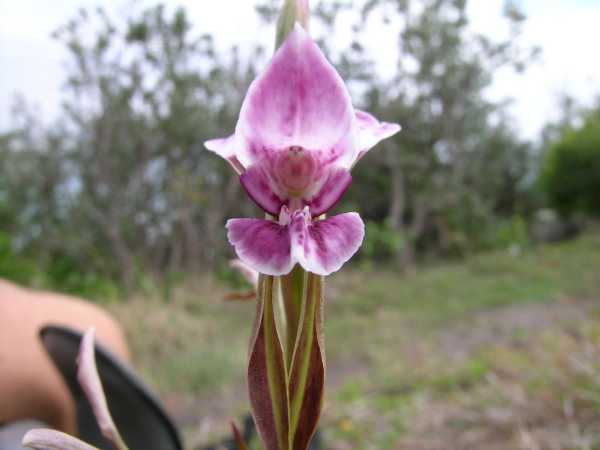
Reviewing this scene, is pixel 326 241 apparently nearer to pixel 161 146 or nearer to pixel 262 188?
pixel 262 188

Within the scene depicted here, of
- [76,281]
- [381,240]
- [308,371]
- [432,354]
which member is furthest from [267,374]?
[381,240]

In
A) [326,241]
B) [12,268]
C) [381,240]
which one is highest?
[381,240]

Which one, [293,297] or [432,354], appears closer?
[293,297]

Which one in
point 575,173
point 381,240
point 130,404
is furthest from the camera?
point 575,173

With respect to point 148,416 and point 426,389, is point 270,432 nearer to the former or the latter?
point 148,416

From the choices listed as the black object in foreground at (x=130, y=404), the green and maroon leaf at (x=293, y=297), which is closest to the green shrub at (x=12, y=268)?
the black object in foreground at (x=130, y=404)

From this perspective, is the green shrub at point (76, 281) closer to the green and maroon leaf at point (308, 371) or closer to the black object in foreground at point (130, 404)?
the black object in foreground at point (130, 404)

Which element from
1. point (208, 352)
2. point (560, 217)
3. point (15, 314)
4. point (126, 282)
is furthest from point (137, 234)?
point (560, 217)
